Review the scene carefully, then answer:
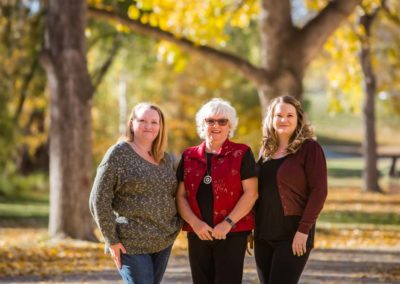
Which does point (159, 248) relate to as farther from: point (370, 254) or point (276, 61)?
point (276, 61)

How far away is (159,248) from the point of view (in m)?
5.95

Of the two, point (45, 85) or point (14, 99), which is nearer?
point (45, 85)

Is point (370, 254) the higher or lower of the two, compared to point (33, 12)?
lower

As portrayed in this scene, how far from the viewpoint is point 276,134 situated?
620 cm

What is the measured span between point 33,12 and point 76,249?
13822 mm

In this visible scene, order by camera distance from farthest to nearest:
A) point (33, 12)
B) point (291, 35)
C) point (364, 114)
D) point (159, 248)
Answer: point (364, 114) → point (33, 12) → point (291, 35) → point (159, 248)

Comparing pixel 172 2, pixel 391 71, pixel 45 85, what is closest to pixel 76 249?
pixel 172 2

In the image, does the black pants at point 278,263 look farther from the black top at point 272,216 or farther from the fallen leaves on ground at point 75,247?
the fallen leaves on ground at point 75,247

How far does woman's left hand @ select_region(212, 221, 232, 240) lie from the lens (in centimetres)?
583

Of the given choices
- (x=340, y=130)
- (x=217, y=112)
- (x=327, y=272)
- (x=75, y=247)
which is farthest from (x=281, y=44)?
(x=340, y=130)

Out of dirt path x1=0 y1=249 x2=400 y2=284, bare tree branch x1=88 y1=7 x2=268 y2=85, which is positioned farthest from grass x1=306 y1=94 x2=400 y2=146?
dirt path x1=0 y1=249 x2=400 y2=284

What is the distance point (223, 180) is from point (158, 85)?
32759 millimetres

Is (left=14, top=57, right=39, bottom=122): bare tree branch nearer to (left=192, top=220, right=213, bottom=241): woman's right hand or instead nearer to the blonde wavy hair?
the blonde wavy hair

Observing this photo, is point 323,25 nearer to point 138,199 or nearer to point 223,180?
point 223,180
